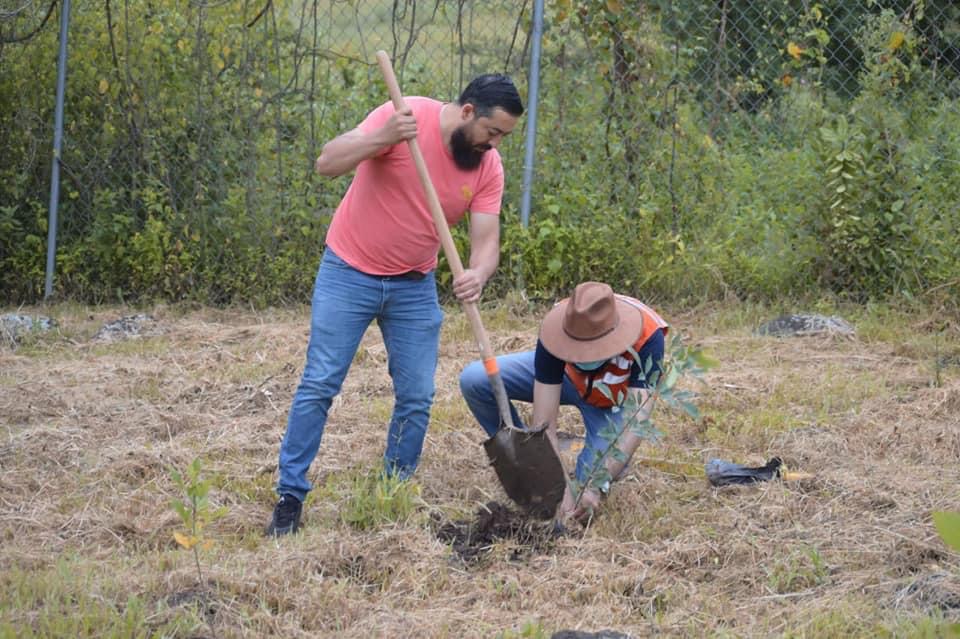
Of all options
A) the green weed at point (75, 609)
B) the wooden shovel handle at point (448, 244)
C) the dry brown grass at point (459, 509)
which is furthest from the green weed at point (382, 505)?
the green weed at point (75, 609)

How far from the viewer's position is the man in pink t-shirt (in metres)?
4.20

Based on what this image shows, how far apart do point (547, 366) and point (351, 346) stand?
0.70 meters

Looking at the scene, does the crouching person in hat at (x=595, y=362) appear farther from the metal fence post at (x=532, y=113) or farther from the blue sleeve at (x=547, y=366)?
the metal fence post at (x=532, y=113)

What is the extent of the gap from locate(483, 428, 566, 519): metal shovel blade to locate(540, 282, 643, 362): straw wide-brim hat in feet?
1.01

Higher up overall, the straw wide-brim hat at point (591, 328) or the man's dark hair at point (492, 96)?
the man's dark hair at point (492, 96)

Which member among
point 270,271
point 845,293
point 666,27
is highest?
point 666,27

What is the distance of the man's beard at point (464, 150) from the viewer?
168 inches

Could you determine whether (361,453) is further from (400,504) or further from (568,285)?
(568,285)

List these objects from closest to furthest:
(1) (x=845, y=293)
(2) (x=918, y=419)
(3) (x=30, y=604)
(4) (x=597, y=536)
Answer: (3) (x=30, y=604), (4) (x=597, y=536), (2) (x=918, y=419), (1) (x=845, y=293)

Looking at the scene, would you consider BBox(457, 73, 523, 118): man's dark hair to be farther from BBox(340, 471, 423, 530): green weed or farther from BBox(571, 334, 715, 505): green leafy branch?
BBox(340, 471, 423, 530): green weed

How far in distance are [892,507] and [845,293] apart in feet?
11.2

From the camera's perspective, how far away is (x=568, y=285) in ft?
26.0

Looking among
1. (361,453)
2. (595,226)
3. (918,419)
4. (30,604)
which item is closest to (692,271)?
(595,226)

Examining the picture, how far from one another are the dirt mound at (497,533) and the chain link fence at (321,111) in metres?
3.72
